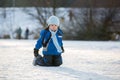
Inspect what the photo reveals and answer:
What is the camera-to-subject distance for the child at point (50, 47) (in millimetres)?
8711

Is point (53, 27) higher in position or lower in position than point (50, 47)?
higher

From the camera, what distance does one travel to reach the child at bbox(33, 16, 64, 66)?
8711 millimetres

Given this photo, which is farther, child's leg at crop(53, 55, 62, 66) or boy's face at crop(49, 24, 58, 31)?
boy's face at crop(49, 24, 58, 31)

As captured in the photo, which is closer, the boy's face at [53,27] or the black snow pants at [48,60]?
the black snow pants at [48,60]

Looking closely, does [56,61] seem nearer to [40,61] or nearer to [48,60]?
[48,60]

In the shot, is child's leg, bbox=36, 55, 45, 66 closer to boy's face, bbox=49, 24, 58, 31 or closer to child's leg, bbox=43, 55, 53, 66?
child's leg, bbox=43, 55, 53, 66

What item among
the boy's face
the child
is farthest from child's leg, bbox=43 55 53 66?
the boy's face

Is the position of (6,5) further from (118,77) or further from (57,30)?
(118,77)

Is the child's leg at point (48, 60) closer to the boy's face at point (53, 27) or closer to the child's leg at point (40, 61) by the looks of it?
the child's leg at point (40, 61)

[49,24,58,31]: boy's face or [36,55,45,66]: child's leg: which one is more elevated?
[49,24,58,31]: boy's face

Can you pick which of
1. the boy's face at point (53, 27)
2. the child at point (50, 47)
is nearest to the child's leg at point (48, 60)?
the child at point (50, 47)

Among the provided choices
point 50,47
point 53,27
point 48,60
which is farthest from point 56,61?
point 53,27

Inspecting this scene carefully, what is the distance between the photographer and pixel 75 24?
109ft

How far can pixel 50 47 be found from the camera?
8.77 meters
